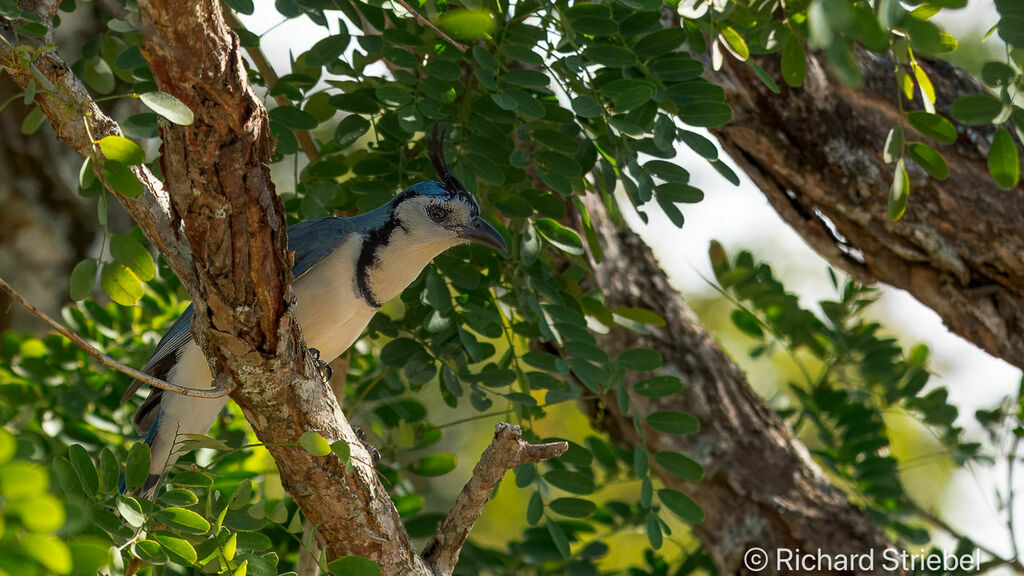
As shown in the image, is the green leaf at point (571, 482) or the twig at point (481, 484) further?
the green leaf at point (571, 482)

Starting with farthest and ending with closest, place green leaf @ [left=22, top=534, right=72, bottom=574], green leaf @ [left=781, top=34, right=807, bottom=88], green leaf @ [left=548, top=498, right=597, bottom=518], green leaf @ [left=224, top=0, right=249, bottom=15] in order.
Answer: green leaf @ [left=548, top=498, right=597, bottom=518] < green leaf @ [left=224, top=0, right=249, bottom=15] < green leaf @ [left=781, top=34, right=807, bottom=88] < green leaf @ [left=22, top=534, right=72, bottom=574]

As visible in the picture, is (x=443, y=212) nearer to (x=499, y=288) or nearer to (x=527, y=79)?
(x=499, y=288)

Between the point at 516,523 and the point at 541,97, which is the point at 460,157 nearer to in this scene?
the point at 541,97

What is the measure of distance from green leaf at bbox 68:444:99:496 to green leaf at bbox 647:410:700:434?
189 centimetres

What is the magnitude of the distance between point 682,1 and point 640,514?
8.51 ft

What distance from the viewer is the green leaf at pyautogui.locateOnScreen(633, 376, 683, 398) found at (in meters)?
3.37

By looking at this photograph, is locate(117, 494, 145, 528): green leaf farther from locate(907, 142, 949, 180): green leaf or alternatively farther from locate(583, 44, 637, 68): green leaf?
locate(907, 142, 949, 180): green leaf

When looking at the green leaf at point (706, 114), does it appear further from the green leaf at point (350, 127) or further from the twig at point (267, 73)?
the twig at point (267, 73)

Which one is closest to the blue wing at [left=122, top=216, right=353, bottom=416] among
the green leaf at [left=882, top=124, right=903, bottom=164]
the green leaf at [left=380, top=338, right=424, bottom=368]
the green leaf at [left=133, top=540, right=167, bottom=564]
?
the green leaf at [left=380, top=338, right=424, bottom=368]

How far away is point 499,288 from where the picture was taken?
3352 millimetres

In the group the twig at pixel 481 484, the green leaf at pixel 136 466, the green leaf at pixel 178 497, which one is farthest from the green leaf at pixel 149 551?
the twig at pixel 481 484

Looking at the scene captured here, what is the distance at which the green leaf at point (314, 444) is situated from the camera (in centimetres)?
214

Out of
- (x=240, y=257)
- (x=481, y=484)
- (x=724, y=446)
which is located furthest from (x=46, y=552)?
(x=724, y=446)

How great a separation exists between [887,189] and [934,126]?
5.70 feet
